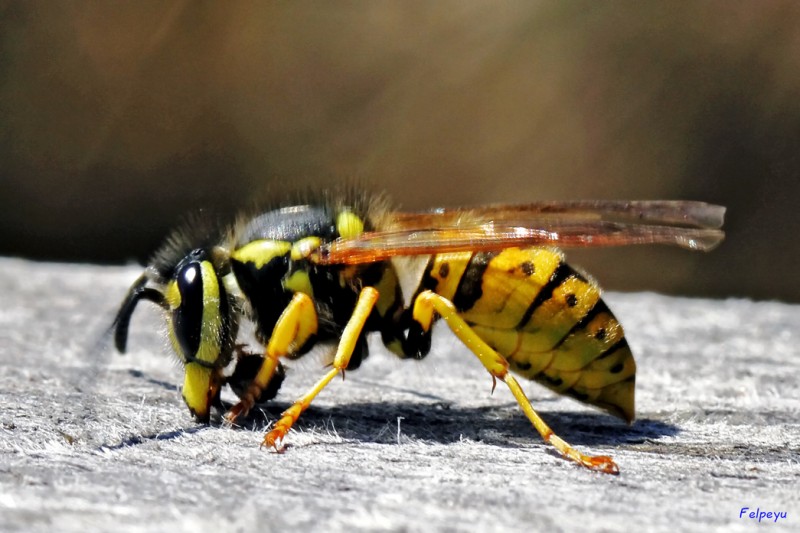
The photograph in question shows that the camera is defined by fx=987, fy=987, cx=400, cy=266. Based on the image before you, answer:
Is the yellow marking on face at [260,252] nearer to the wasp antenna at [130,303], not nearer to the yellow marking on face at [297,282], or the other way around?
the yellow marking on face at [297,282]

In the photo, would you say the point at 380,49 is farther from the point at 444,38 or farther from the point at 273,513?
the point at 273,513

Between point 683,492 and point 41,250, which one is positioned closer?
point 683,492

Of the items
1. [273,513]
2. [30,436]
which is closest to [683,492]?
[273,513]

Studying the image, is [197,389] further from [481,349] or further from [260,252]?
[481,349]

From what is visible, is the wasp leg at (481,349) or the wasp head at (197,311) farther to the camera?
the wasp head at (197,311)

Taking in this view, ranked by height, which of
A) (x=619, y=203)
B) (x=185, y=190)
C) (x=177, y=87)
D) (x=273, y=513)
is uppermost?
(x=177, y=87)

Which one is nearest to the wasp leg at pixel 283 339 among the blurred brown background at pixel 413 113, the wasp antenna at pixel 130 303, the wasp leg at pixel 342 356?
the wasp leg at pixel 342 356

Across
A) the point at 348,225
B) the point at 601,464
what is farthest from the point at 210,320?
the point at 601,464
